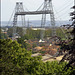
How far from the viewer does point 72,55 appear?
2.77 metres

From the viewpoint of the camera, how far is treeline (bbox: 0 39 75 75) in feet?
17.1

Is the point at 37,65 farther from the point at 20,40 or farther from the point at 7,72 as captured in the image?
the point at 20,40

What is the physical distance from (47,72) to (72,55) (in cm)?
255

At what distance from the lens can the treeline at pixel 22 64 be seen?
205 inches

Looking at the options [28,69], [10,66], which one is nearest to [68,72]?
[28,69]

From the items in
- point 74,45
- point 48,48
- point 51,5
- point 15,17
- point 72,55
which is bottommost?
point 48,48

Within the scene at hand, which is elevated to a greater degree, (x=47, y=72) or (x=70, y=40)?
(x=70, y=40)

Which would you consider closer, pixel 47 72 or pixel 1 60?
pixel 47 72

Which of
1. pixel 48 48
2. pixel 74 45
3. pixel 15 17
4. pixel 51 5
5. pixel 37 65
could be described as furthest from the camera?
pixel 15 17

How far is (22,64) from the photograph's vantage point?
6.05 m

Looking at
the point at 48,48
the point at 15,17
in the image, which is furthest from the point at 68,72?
the point at 15,17

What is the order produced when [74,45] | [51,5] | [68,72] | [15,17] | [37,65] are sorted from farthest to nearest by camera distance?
[15,17]
[51,5]
[37,65]
[68,72]
[74,45]

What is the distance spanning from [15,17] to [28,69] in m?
15.8

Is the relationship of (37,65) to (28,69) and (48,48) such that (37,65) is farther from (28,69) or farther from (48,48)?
(48,48)
